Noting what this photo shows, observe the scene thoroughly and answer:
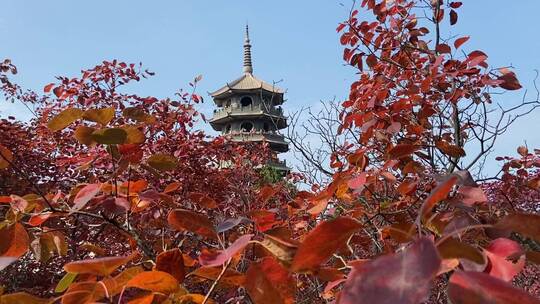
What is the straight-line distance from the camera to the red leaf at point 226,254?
0.65 m

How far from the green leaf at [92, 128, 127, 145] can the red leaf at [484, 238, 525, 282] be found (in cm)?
72

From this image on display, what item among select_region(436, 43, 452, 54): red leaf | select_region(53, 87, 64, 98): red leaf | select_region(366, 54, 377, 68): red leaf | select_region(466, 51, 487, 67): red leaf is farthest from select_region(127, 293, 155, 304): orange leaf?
select_region(53, 87, 64, 98): red leaf

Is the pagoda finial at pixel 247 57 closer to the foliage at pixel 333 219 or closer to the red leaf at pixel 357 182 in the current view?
the foliage at pixel 333 219

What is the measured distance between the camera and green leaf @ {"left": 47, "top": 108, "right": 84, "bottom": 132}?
3.25 feet

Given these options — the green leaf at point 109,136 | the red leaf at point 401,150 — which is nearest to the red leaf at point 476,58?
the red leaf at point 401,150

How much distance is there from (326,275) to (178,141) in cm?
448

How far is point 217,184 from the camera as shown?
5684 millimetres

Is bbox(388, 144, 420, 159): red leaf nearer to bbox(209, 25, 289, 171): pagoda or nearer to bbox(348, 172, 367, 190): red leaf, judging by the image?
bbox(348, 172, 367, 190): red leaf

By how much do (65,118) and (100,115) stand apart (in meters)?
0.07

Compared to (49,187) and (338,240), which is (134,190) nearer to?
(338,240)

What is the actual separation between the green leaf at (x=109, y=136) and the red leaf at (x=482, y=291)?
0.77 meters

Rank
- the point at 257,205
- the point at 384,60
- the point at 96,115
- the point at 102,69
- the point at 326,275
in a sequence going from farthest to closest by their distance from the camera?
1. the point at 102,69
2. the point at 257,205
3. the point at 384,60
4. the point at 96,115
5. the point at 326,275

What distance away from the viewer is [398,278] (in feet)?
1.33

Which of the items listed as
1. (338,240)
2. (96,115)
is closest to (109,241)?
(96,115)
